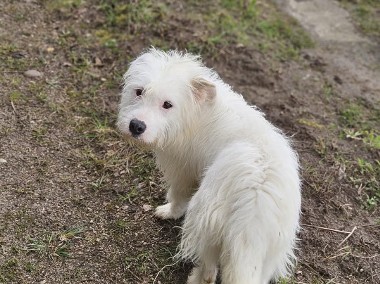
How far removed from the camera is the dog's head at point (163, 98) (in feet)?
10.00

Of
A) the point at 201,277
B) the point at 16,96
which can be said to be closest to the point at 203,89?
the point at 201,277

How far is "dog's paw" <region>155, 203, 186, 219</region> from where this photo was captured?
3668 mm

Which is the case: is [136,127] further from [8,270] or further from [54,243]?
[8,270]

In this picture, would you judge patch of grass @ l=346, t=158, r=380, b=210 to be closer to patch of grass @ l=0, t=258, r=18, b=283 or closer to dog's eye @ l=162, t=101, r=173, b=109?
dog's eye @ l=162, t=101, r=173, b=109

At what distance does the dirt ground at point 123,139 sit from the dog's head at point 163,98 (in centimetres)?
87

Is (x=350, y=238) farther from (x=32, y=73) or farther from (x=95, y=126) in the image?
(x=32, y=73)

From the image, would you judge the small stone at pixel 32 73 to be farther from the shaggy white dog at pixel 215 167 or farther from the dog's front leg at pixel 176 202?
the dog's front leg at pixel 176 202

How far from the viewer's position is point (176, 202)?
363 centimetres

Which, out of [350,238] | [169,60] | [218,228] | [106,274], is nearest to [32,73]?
[169,60]

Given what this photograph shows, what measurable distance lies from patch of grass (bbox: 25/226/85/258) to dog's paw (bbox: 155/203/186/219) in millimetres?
598

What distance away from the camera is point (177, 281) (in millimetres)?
3309

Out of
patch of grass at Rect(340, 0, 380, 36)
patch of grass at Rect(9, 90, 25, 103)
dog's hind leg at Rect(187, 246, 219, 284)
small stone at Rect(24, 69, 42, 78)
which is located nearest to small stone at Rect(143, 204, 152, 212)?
dog's hind leg at Rect(187, 246, 219, 284)

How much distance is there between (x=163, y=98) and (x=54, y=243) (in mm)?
1245

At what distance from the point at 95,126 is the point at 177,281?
1679mm
